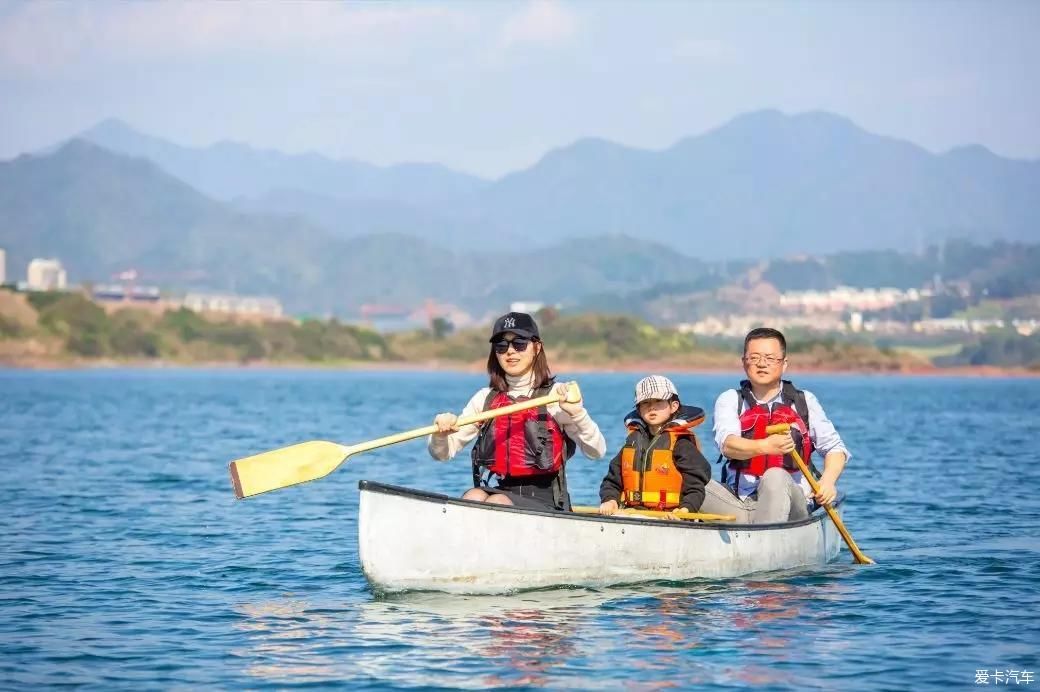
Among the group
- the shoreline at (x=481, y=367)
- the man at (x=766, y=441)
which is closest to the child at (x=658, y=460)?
the man at (x=766, y=441)

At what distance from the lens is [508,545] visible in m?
12.2

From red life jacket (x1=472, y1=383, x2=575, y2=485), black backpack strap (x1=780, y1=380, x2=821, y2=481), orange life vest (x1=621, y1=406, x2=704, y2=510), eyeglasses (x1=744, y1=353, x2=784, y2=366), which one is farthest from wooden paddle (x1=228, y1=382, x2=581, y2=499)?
black backpack strap (x1=780, y1=380, x2=821, y2=481)

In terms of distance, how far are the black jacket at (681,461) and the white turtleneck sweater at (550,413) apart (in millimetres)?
446

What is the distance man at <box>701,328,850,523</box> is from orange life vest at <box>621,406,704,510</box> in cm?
67

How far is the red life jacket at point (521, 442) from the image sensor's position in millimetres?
12102

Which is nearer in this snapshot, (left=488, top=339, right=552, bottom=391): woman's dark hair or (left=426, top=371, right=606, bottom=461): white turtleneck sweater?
(left=426, top=371, right=606, bottom=461): white turtleneck sweater

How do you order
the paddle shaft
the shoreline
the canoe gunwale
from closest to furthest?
the paddle shaft → the canoe gunwale → the shoreline

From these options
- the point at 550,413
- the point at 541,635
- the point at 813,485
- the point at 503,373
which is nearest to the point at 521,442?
the point at 550,413

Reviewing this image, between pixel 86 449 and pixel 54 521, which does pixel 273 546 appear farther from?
pixel 86 449

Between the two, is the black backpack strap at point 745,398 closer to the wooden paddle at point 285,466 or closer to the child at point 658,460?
the child at point 658,460

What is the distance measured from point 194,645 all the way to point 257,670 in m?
1.04

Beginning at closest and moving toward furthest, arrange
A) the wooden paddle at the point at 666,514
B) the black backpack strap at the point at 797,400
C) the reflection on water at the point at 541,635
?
1. the reflection on water at the point at 541,635
2. the wooden paddle at the point at 666,514
3. the black backpack strap at the point at 797,400

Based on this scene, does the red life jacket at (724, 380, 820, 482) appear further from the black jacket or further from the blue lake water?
the blue lake water

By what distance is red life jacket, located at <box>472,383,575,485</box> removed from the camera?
1210cm
